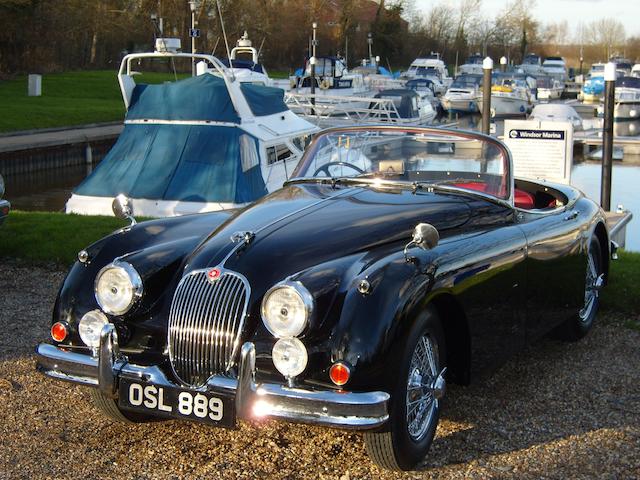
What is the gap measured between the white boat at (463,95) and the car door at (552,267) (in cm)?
3588

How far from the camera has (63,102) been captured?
1292 inches

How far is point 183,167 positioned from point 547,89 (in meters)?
41.1

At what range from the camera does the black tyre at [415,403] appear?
4340 millimetres

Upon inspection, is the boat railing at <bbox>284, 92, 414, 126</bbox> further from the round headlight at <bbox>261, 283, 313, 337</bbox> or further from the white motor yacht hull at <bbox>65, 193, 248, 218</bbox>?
the round headlight at <bbox>261, 283, 313, 337</bbox>

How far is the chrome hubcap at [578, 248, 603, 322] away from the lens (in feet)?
22.8

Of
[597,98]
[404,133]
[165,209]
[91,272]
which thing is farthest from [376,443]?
[597,98]

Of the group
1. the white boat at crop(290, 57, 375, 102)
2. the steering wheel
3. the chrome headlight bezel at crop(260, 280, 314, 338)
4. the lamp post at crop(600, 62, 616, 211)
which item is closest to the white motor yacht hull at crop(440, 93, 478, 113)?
the white boat at crop(290, 57, 375, 102)

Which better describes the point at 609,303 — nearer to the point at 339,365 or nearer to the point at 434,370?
the point at 434,370

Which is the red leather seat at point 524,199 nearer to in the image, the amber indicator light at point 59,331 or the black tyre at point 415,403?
the black tyre at point 415,403

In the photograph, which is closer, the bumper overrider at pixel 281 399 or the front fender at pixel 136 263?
the bumper overrider at pixel 281 399

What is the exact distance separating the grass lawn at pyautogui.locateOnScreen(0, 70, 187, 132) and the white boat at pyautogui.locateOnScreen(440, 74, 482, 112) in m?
13.8

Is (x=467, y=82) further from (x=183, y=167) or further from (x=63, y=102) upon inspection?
(x=183, y=167)

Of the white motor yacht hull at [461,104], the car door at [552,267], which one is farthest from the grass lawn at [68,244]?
the white motor yacht hull at [461,104]

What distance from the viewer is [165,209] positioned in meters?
14.0
